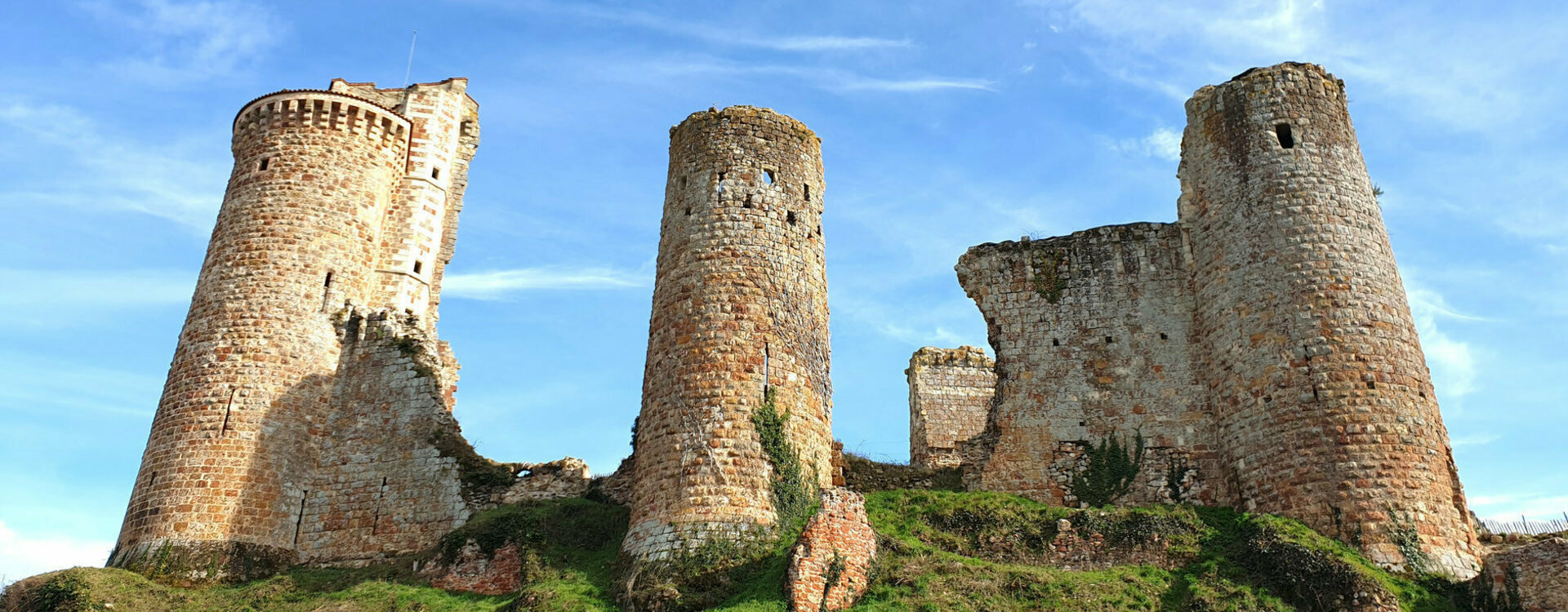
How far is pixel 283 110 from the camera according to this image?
2648 centimetres

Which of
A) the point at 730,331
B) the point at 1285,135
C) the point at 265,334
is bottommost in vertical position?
the point at 730,331

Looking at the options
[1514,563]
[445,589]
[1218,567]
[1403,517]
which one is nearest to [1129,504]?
[1218,567]

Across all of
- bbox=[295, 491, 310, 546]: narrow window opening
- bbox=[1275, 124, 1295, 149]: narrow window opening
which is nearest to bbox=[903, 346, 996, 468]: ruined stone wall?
bbox=[1275, 124, 1295, 149]: narrow window opening

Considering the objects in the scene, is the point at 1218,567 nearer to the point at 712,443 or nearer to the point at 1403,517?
the point at 1403,517

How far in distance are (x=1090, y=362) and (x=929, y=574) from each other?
6.31 metres

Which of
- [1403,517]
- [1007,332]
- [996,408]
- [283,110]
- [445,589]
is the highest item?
[283,110]

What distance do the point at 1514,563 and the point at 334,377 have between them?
20.6 m

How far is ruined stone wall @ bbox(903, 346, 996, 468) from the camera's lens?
28.9m

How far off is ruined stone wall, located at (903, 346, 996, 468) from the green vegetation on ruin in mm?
7852

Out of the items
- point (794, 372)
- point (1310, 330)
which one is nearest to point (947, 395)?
point (794, 372)

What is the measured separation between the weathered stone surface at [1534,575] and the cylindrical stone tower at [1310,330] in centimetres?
71

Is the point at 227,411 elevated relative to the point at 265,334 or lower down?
lower down

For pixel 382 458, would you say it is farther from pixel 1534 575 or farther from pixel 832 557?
pixel 1534 575

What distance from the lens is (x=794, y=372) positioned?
20984 mm
